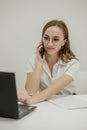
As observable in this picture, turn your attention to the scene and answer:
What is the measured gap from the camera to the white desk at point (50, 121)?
115cm

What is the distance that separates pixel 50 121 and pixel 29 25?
206cm

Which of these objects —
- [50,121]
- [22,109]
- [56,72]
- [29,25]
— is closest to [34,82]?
[56,72]

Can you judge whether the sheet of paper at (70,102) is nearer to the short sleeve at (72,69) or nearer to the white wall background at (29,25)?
the short sleeve at (72,69)

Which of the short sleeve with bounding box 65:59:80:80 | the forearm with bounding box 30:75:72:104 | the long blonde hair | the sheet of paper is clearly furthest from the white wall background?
the sheet of paper

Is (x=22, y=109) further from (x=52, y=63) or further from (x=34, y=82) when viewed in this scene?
(x=52, y=63)

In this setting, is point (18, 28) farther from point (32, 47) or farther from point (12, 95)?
point (12, 95)

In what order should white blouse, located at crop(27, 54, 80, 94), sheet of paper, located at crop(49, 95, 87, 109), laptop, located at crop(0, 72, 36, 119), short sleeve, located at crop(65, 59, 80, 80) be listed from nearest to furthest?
laptop, located at crop(0, 72, 36, 119) → sheet of paper, located at crop(49, 95, 87, 109) → short sleeve, located at crop(65, 59, 80, 80) → white blouse, located at crop(27, 54, 80, 94)

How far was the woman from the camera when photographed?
2052 millimetres

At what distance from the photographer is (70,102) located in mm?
1636

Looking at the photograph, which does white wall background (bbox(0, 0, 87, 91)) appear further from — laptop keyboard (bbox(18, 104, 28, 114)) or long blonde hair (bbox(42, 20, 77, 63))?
laptop keyboard (bbox(18, 104, 28, 114))

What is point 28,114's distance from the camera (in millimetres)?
1362

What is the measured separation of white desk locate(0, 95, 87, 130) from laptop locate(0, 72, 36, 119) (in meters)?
0.03

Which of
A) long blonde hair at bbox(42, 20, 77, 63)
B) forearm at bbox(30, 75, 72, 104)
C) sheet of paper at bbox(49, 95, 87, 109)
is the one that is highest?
long blonde hair at bbox(42, 20, 77, 63)

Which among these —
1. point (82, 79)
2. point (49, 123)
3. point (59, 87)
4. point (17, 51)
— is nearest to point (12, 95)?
point (49, 123)
